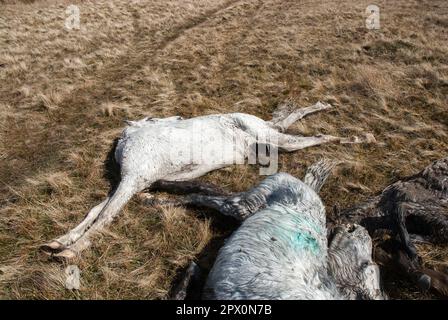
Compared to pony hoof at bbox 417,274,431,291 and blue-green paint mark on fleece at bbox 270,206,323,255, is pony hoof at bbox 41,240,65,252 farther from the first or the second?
pony hoof at bbox 417,274,431,291

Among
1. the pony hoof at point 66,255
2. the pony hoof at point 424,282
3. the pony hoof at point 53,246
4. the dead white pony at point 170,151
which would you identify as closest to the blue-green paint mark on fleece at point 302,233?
the pony hoof at point 424,282

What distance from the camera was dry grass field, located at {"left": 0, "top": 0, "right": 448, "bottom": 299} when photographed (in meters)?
4.12

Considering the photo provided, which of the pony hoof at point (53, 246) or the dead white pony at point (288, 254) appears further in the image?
the pony hoof at point (53, 246)

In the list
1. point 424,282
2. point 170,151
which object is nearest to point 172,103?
point 170,151

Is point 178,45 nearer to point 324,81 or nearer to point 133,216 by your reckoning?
point 324,81

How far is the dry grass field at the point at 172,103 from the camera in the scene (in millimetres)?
4121

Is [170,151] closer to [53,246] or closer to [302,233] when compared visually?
[53,246]

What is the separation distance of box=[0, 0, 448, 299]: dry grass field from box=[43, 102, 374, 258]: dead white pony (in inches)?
7.5

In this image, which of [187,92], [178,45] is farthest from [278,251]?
[178,45]

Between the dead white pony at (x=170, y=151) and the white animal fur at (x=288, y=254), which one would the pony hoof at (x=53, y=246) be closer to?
the dead white pony at (x=170, y=151)

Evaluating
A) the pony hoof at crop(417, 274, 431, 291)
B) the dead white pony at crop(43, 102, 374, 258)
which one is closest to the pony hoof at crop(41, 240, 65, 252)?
the dead white pony at crop(43, 102, 374, 258)

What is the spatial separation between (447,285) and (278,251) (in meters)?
1.68

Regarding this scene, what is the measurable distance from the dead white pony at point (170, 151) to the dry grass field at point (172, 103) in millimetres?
191

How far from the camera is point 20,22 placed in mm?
15359
